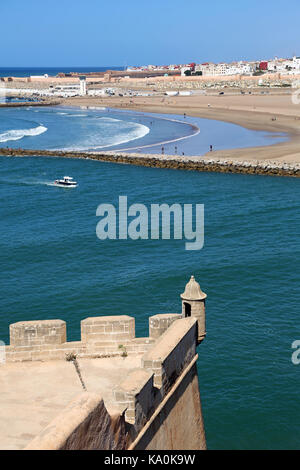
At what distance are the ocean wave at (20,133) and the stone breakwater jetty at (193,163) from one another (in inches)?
712

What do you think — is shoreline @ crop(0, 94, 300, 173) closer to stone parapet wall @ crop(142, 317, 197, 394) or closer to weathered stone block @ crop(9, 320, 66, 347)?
stone parapet wall @ crop(142, 317, 197, 394)

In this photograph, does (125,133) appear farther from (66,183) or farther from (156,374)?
(156,374)

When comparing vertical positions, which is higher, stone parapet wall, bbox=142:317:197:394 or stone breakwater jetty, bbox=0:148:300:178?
stone parapet wall, bbox=142:317:197:394

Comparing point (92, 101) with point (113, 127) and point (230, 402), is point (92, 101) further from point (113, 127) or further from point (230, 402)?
point (230, 402)

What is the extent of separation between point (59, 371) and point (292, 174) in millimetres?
49943

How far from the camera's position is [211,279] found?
29.5m

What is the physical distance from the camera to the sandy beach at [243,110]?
221 ft

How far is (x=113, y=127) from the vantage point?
10138cm

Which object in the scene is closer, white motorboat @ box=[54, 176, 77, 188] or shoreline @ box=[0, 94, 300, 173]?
white motorboat @ box=[54, 176, 77, 188]

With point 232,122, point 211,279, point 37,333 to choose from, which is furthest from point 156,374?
point 232,122

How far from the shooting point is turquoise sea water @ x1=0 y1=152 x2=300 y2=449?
19375mm

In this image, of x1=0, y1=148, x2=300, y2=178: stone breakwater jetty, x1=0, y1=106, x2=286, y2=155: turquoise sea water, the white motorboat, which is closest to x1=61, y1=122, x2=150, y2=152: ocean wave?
x1=0, y1=106, x2=286, y2=155: turquoise sea water

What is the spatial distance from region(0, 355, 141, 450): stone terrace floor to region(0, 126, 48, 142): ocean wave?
3214 inches
